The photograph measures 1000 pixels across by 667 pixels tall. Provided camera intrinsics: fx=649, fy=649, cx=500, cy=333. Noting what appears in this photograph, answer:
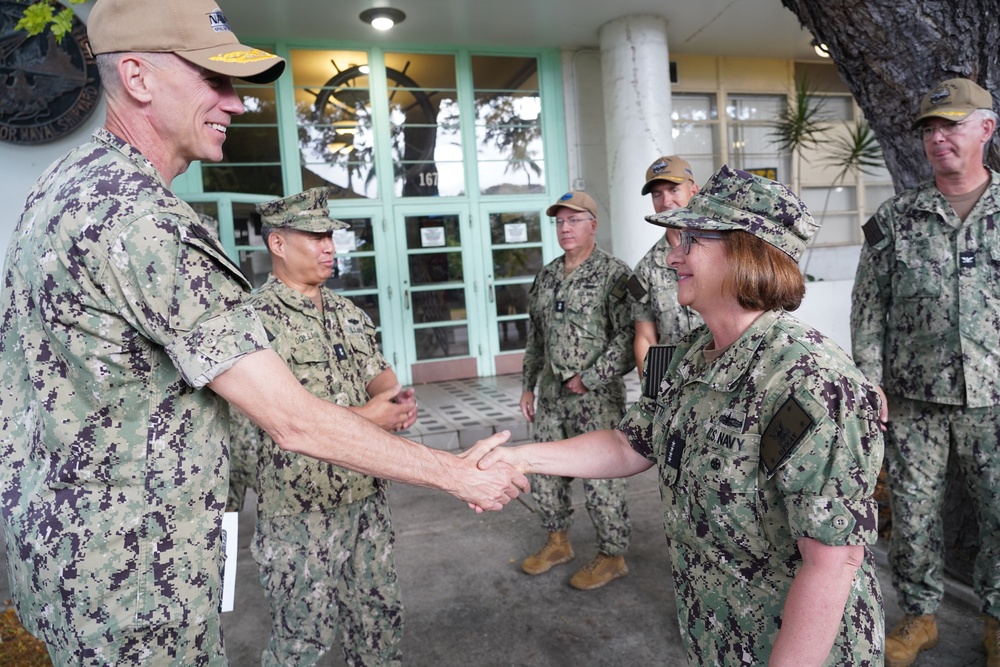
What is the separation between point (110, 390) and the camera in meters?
1.25

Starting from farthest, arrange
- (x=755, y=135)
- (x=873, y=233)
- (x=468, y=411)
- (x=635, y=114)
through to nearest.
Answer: (x=755, y=135) < (x=635, y=114) < (x=468, y=411) < (x=873, y=233)

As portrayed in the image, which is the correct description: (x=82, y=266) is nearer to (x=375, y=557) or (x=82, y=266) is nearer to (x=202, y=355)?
(x=202, y=355)

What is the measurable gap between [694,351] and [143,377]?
1228 millimetres

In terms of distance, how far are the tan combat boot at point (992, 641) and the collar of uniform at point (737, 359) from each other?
6.34 ft

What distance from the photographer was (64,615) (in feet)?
4.24

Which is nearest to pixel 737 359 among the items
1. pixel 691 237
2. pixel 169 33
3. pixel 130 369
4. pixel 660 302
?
pixel 691 237

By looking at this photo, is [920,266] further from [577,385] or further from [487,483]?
[487,483]

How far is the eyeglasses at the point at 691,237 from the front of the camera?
1442mm

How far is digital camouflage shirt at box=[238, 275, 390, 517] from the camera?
2279 mm

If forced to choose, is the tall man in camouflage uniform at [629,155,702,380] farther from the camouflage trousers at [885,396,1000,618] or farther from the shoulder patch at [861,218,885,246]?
the camouflage trousers at [885,396,1000,618]

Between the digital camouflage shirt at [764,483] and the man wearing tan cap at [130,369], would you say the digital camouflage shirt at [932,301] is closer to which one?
the digital camouflage shirt at [764,483]

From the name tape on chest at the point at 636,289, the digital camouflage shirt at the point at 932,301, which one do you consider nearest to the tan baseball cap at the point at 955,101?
the digital camouflage shirt at the point at 932,301

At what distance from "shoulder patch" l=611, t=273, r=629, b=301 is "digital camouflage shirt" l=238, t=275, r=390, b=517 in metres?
1.41

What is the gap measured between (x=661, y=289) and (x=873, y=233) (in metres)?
0.94
